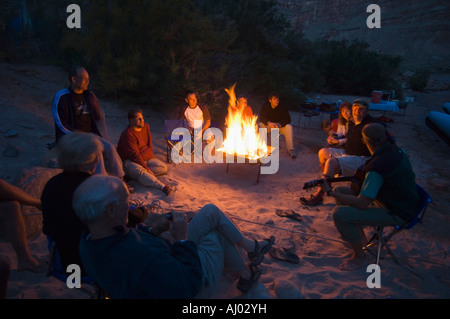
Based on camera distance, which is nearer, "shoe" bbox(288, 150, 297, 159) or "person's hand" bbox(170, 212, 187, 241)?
"person's hand" bbox(170, 212, 187, 241)

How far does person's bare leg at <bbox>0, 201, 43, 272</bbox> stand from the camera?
2.55 meters

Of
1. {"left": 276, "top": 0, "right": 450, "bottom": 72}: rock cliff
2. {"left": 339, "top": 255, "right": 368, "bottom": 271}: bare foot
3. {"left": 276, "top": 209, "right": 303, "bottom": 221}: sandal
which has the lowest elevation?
{"left": 339, "top": 255, "right": 368, "bottom": 271}: bare foot

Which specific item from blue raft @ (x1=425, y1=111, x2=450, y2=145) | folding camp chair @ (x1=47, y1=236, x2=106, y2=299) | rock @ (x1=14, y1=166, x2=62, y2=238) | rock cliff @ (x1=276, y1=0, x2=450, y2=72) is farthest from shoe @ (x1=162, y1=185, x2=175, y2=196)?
rock cliff @ (x1=276, y1=0, x2=450, y2=72)

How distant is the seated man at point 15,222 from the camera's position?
2529mm

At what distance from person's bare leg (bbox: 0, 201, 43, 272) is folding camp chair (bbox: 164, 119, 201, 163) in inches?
148

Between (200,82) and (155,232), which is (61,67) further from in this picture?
(155,232)

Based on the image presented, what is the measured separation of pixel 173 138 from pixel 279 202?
106 inches

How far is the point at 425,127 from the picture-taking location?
384 inches

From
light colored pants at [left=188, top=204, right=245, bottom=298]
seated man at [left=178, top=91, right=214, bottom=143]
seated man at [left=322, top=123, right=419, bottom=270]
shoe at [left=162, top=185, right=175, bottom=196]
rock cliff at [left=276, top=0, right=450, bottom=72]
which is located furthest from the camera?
rock cliff at [left=276, top=0, right=450, bottom=72]

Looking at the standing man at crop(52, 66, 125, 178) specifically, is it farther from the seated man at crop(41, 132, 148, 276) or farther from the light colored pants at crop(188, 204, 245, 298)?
the light colored pants at crop(188, 204, 245, 298)

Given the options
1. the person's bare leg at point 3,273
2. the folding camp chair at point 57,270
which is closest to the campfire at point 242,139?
the folding camp chair at point 57,270

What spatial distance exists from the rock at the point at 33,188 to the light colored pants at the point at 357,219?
A: 10.4ft

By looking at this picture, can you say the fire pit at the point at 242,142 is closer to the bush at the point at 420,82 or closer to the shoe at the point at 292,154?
the shoe at the point at 292,154

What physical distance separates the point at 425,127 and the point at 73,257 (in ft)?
36.2
